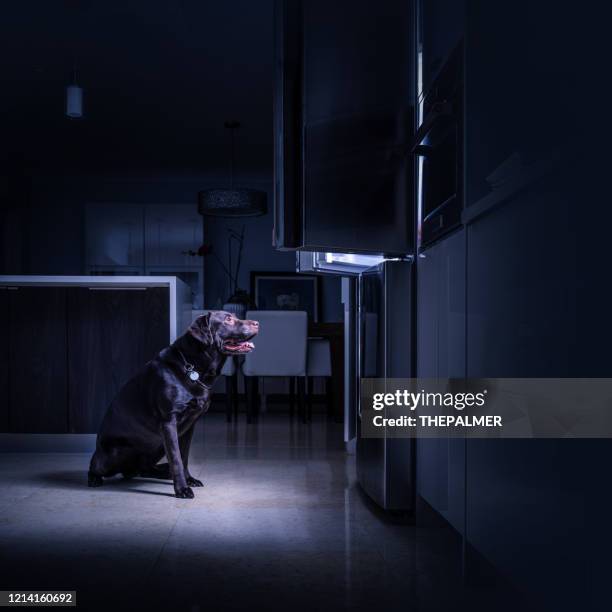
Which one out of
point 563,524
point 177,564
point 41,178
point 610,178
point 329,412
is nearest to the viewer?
point 610,178

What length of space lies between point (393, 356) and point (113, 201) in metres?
6.13

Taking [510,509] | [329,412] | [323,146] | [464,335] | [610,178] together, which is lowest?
[329,412]

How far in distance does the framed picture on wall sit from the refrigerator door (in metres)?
5.20

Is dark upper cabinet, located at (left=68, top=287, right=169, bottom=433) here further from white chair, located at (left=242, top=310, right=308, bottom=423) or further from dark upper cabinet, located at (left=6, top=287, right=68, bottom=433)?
white chair, located at (left=242, top=310, right=308, bottom=423)

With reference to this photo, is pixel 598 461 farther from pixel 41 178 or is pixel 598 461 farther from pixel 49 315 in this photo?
pixel 41 178

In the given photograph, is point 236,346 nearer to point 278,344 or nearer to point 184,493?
point 184,493

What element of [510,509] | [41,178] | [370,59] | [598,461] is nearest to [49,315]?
[370,59]

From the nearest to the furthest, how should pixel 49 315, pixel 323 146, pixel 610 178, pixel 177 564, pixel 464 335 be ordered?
pixel 610 178, pixel 464 335, pixel 177 564, pixel 323 146, pixel 49 315

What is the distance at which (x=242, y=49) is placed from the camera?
393cm

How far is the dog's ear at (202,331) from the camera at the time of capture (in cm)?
220

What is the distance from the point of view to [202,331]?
87.2 inches

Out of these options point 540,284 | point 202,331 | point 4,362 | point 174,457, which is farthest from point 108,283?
point 540,284

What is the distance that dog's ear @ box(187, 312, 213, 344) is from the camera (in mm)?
2203

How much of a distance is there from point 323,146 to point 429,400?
741 mm
